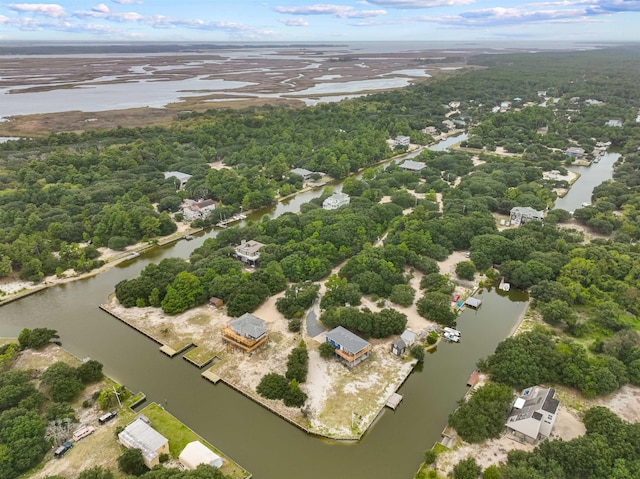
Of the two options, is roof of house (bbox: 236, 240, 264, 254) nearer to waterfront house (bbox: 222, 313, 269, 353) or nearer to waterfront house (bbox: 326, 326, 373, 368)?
waterfront house (bbox: 222, 313, 269, 353)

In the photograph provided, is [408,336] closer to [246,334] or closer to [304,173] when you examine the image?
[246,334]

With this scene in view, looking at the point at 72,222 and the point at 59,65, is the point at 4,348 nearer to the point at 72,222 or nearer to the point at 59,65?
the point at 72,222

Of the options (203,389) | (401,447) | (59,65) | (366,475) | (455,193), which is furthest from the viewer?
(59,65)

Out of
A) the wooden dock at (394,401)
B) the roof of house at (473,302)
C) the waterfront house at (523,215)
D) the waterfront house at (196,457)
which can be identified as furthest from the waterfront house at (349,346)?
Answer: the waterfront house at (523,215)

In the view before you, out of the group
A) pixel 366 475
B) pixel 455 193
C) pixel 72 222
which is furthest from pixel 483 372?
pixel 72 222

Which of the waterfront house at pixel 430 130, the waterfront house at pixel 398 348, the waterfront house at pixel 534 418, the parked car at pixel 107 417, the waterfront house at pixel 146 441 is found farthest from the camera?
the waterfront house at pixel 430 130

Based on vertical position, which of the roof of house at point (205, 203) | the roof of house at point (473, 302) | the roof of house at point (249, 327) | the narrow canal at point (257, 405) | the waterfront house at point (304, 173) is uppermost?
the waterfront house at point (304, 173)

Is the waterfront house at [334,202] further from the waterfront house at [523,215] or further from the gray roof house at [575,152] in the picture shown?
the gray roof house at [575,152]

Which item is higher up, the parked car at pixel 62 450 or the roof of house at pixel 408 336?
the roof of house at pixel 408 336
